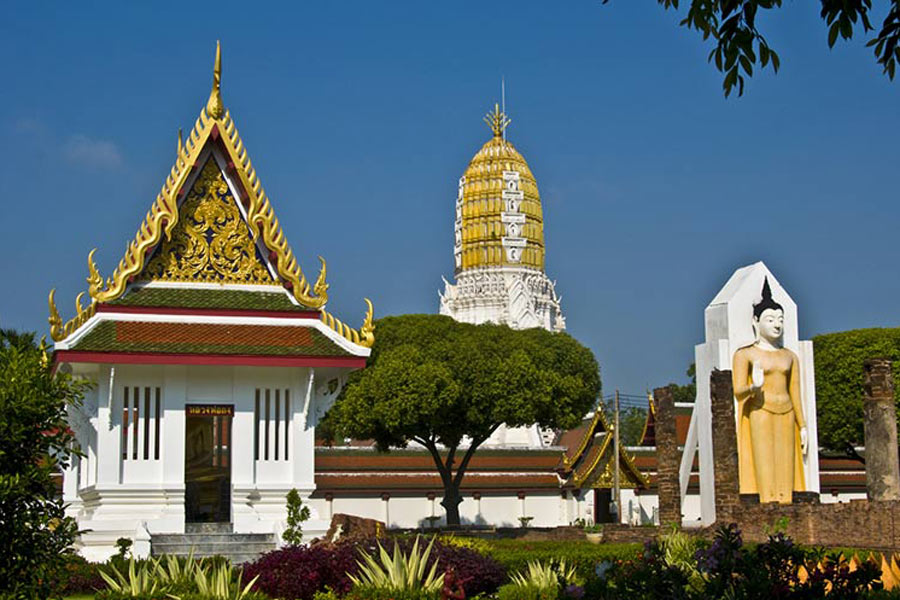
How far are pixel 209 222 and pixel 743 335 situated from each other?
10809mm

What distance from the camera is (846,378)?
4094cm

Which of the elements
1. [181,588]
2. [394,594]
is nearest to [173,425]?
[181,588]

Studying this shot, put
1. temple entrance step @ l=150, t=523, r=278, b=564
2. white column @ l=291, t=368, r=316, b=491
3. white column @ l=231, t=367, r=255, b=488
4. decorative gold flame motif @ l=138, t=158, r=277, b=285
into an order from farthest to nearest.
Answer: decorative gold flame motif @ l=138, t=158, r=277, b=285, white column @ l=291, t=368, r=316, b=491, white column @ l=231, t=367, r=255, b=488, temple entrance step @ l=150, t=523, r=278, b=564

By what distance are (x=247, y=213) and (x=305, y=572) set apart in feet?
34.6

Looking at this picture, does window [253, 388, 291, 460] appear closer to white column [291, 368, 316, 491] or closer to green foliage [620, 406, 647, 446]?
white column [291, 368, 316, 491]

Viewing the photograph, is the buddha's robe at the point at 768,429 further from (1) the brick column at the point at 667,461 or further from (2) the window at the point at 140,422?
(2) the window at the point at 140,422

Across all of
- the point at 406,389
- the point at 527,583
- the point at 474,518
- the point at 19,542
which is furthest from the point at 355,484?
the point at 19,542

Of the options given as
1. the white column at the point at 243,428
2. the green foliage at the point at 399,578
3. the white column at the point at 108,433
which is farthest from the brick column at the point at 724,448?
the green foliage at the point at 399,578

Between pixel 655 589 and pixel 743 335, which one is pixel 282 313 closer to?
pixel 743 335

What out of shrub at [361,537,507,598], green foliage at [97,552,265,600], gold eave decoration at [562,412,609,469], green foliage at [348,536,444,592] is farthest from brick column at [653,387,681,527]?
gold eave decoration at [562,412,609,469]

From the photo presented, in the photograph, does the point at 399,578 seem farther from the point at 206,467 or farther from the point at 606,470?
the point at 606,470

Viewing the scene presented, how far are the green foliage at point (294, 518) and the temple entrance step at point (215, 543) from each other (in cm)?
49

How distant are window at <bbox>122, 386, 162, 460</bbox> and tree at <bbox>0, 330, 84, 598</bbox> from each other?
38.1 ft

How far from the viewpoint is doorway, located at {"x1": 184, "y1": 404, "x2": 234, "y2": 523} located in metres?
22.6
